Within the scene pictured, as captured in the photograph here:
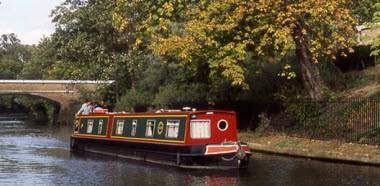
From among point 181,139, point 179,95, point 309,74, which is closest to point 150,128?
point 181,139

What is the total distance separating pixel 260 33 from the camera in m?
25.9

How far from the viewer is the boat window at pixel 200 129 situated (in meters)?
20.3

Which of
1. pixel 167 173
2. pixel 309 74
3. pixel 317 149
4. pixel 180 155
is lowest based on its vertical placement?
pixel 167 173

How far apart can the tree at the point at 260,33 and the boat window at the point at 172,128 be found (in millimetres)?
4571

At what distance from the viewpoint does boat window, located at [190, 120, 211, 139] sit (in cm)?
2031

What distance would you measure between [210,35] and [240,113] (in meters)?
6.37

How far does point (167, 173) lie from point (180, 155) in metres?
1.15

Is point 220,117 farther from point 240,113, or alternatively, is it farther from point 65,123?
point 65,123

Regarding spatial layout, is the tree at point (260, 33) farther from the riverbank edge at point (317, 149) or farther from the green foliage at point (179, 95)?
the green foliage at point (179, 95)

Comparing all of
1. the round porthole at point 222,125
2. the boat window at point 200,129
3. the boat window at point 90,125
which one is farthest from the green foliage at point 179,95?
the boat window at point 200,129

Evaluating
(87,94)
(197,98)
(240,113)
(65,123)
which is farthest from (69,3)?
(240,113)

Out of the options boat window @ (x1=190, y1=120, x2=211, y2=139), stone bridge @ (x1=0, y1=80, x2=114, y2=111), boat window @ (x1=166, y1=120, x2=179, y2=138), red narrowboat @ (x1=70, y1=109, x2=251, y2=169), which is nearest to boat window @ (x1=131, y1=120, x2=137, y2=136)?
red narrowboat @ (x1=70, y1=109, x2=251, y2=169)

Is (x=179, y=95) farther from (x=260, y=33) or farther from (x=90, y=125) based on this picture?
(x=260, y=33)

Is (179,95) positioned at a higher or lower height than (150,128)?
higher
